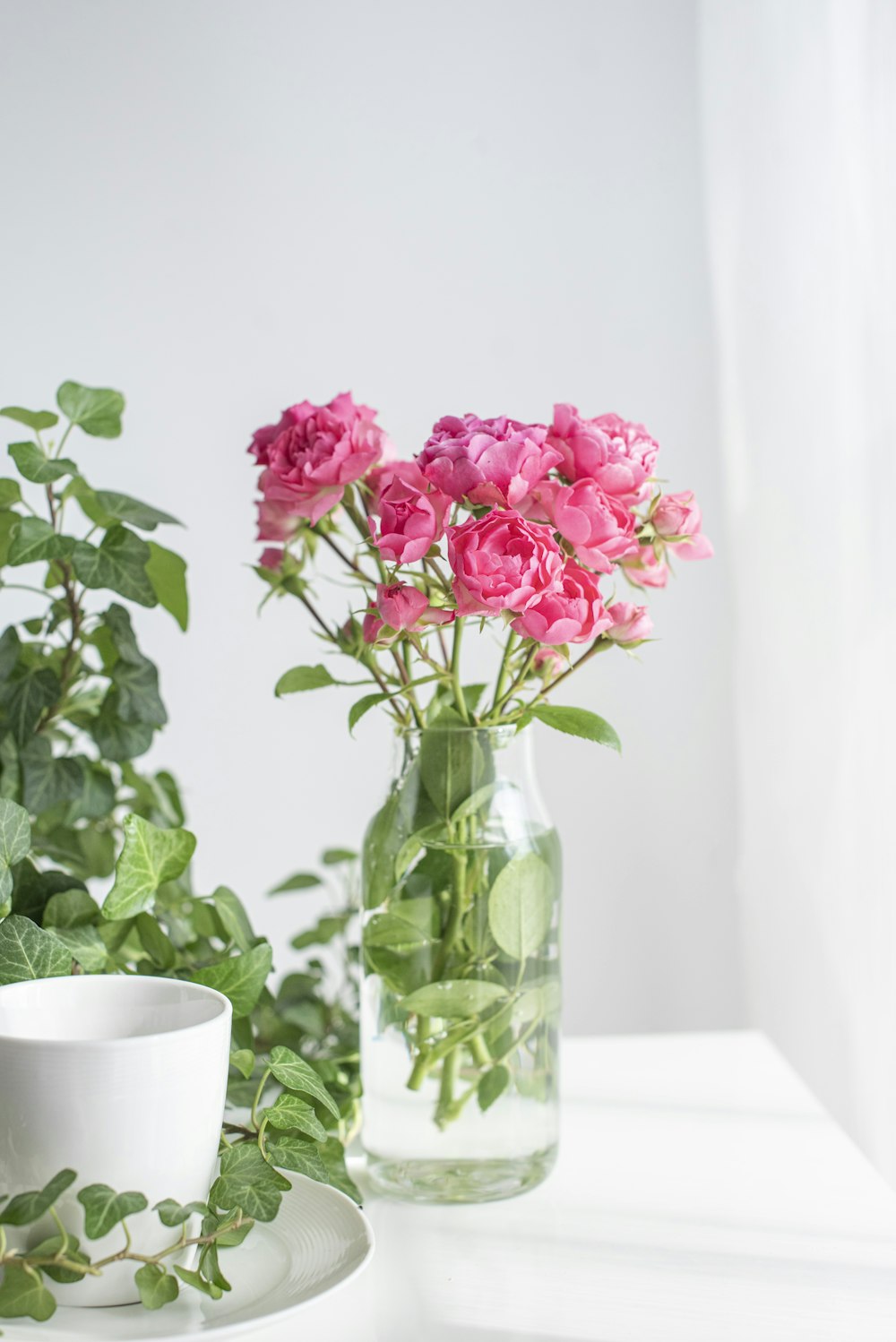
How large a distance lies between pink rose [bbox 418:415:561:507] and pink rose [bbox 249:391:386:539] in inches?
2.1

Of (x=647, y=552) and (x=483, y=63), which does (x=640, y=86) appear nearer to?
(x=483, y=63)

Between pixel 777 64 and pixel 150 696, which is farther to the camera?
pixel 777 64

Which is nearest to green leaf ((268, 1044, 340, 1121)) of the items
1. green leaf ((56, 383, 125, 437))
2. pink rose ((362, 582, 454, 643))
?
pink rose ((362, 582, 454, 643))

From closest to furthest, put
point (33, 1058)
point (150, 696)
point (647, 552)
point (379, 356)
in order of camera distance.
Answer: point (33, 1058) → point (647, 552) → point (150, 696) → point (379, 356)

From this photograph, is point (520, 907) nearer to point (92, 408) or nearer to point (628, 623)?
point (628, 623)

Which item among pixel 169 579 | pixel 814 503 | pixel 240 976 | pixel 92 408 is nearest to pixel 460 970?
pixel 240 976

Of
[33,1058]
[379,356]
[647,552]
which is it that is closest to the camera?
[33,1058]

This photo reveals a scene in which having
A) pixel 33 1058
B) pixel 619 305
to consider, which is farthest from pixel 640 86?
pixel 33 1058

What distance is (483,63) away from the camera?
1482 millimetres

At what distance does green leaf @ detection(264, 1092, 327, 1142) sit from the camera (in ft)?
Answer: 1.90

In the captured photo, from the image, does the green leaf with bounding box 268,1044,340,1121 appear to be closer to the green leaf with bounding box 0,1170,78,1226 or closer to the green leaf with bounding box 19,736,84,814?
the green leaf with bounding box 0,1170,78,1226

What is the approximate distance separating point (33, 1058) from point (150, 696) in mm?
377

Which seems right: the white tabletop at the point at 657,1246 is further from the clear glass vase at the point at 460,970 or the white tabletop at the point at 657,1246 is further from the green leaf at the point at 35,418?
the green leaf at the point at 35,418

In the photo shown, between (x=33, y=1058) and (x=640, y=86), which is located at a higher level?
(x=640, y=86)
